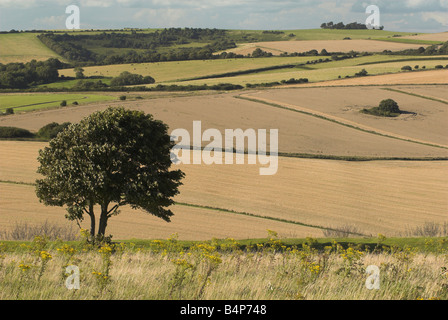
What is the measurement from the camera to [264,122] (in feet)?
282

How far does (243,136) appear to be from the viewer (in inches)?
2970

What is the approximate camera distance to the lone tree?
94.1 ft

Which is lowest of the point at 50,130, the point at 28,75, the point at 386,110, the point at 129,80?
the point at 50,130

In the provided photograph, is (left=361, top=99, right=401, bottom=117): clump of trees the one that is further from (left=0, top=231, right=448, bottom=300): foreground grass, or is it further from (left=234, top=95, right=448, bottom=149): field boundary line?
(left=0, top=231, right=448, bottom=300): foreground grass

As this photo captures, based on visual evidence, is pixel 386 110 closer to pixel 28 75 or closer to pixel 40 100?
pixel 40 100

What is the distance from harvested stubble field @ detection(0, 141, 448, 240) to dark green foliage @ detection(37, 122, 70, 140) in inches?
298

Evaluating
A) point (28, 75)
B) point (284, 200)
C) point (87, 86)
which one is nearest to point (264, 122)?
point (284, 200)

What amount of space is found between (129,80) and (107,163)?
120m

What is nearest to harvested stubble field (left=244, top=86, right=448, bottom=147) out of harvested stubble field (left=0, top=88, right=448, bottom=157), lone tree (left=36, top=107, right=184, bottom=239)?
harvested stubble field (left=0, top=88, right=448, bottom=157)

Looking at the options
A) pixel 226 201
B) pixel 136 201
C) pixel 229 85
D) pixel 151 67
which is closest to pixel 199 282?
pixel 136 201

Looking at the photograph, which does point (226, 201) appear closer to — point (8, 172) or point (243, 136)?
point (8, 172)

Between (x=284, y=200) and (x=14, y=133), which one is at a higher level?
(x=14, y=133)
